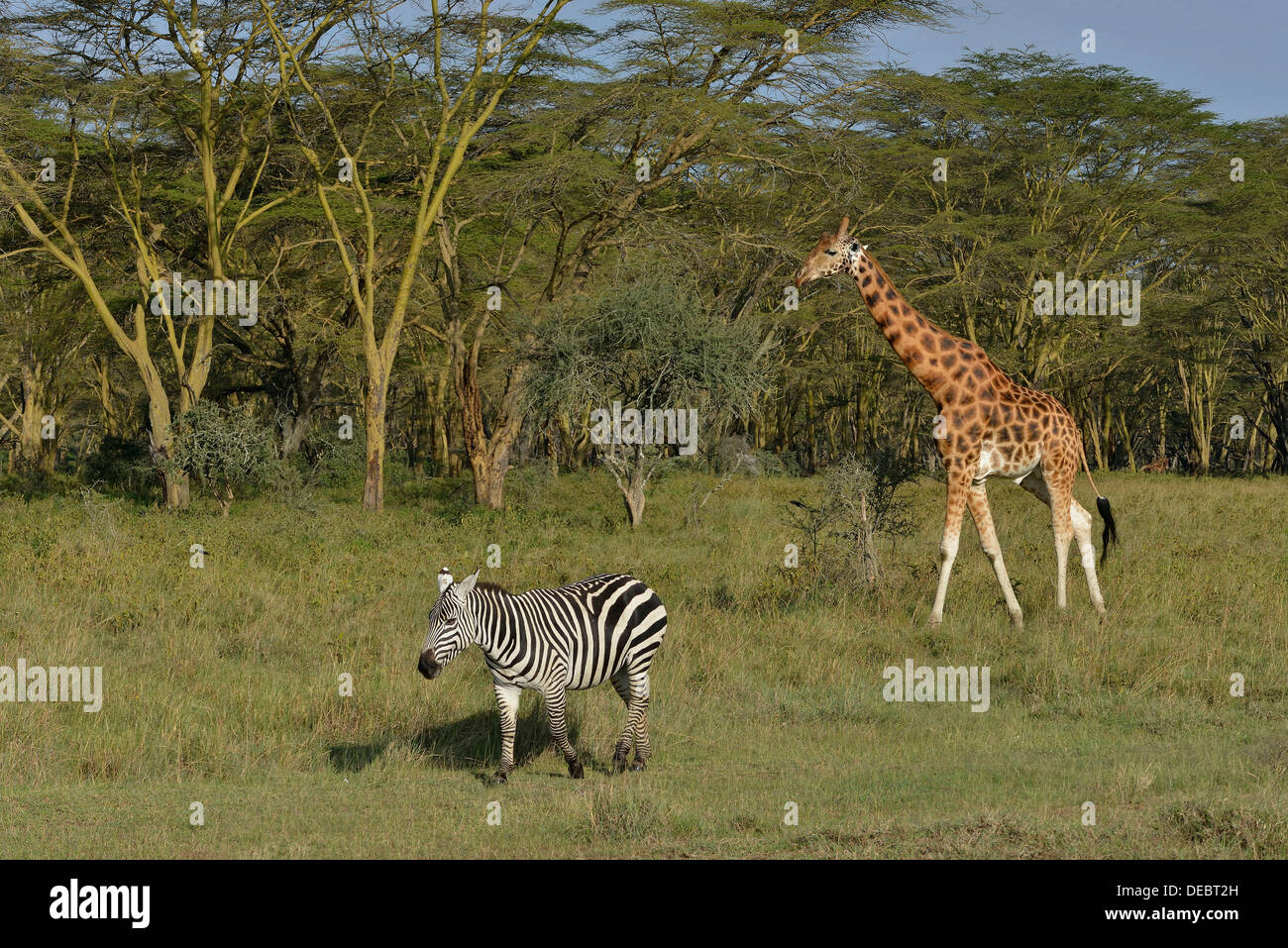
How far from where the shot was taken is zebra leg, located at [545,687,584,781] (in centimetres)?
717

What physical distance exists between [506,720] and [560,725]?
301 millimetres

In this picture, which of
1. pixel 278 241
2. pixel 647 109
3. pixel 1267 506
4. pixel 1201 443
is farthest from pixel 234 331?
pixel 1201 443

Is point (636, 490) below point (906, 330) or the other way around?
below

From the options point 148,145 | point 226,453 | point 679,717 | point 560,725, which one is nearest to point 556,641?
point 560,725

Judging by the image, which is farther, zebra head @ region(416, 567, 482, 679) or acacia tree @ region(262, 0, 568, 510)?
acacia tree @ region(262, 0, 568, 510)

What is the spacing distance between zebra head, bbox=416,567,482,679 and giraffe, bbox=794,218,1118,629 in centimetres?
627

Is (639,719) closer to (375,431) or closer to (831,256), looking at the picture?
(831,256)

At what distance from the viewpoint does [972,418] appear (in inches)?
481

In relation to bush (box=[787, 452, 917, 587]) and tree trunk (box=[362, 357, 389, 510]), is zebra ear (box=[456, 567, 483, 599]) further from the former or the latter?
tree trunk (box=[362, 357, 389, 510])

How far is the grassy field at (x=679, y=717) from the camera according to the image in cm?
628

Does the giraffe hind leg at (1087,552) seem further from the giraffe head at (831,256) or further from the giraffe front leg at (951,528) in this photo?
the giraffe head at (831,256)

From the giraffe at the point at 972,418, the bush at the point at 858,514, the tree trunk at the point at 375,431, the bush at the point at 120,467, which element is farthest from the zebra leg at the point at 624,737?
the bush at the point at 120,467

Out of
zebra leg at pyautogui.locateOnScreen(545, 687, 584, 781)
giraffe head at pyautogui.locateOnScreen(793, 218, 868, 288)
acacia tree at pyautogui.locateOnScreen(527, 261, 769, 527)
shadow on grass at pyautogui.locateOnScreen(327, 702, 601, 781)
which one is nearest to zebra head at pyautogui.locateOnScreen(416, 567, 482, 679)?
zebra leg at pyautogui.locateOnScreen(545, 687, 584, 781)

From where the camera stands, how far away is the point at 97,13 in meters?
22.5
